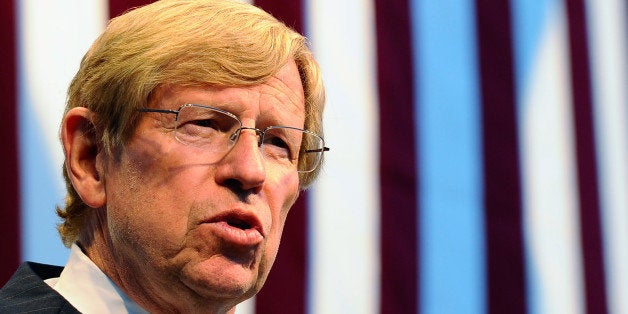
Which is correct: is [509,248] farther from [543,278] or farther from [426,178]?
[426,178]

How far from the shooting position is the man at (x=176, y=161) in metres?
1.32

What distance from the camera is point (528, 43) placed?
2.18 m

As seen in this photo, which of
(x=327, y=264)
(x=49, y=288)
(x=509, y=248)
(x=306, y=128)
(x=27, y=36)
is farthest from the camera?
(x=509, y=248)

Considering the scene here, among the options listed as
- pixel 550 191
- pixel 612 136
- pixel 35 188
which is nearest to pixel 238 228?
pixel 35 188

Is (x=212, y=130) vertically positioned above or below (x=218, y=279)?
above

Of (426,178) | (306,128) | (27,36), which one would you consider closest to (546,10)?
(426,178)

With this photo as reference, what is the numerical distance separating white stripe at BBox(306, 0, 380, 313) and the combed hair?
506 mm

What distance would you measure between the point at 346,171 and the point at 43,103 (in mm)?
591

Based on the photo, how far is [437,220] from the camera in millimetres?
2080

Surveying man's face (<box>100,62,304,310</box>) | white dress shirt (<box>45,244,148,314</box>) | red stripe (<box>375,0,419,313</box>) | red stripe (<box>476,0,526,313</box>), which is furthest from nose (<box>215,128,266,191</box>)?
red stripe (<box>476,0,526,313</box>)

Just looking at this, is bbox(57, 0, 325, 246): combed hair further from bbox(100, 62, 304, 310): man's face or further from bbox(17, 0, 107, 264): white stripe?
bbox(17, 0, 107, 264): white stripe

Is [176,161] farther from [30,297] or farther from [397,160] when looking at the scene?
[397,160]

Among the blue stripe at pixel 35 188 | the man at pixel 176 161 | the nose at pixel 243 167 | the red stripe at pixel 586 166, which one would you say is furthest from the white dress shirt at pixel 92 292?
the red stripe at pixel 586 166

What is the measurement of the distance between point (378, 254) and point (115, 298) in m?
0.73
